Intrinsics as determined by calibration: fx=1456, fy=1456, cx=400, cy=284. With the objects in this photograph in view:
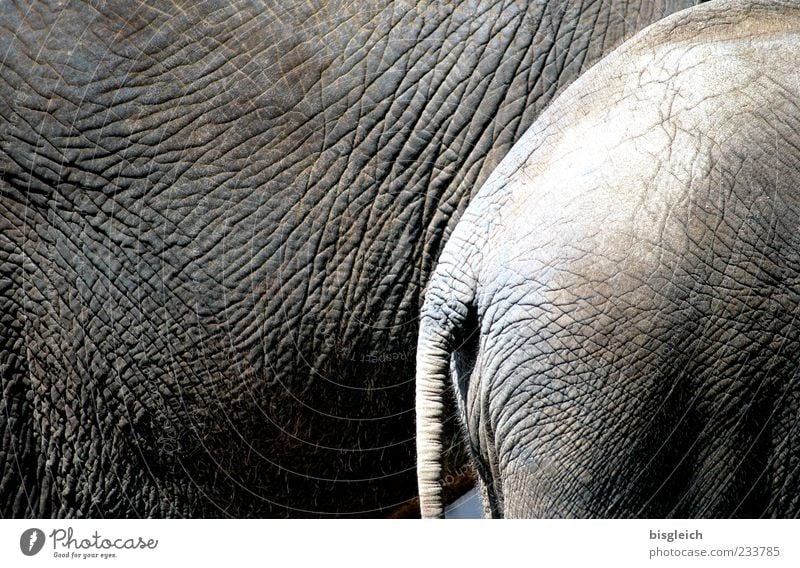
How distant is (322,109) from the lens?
1.65 m

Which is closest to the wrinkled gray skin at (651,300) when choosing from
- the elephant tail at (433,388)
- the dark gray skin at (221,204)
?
the elephant tail at (433,388)

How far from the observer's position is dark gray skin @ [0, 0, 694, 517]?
1.62 meters

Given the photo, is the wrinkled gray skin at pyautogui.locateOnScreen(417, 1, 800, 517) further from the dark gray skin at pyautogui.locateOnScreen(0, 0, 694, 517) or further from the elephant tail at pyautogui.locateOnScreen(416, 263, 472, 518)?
the dark gray skin at pyautogui.locateOnScreen(0, 0, 694, 517)

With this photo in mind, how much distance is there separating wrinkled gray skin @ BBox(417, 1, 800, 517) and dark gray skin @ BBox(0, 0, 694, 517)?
0.40 m

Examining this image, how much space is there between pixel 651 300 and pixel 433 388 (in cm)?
22

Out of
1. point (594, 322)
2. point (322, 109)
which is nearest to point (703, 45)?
point (594, 322)

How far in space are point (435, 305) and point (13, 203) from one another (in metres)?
0.59

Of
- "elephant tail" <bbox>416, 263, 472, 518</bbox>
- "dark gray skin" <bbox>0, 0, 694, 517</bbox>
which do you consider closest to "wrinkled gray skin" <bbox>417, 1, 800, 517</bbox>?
"elephant tail" <bbox>416, 263, 472, 518</bbox>

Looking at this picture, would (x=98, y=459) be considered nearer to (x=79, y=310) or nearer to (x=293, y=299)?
(x=79, y=310)
